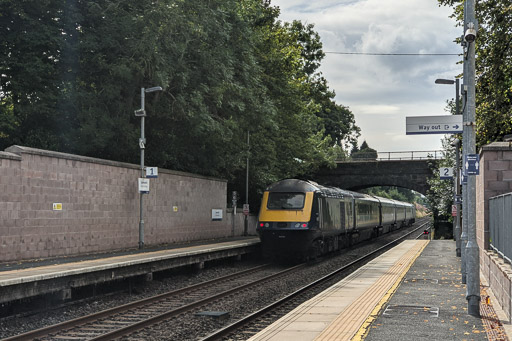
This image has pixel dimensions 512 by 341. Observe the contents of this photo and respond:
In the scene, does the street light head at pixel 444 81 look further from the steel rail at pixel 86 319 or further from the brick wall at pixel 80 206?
the steel rail at pixel 86 319

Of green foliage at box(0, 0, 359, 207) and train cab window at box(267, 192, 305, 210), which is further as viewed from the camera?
green foliage at box(0, 0, 359, 207)

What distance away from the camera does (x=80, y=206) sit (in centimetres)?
2042

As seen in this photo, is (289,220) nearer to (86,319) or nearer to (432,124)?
Result: (432,124)

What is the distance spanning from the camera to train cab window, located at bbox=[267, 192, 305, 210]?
23.6 metres

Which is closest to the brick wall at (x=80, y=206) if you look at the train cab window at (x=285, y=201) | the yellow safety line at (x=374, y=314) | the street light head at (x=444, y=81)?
the train cab window at (x=285, y=201)

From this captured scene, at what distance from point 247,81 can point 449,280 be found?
1747cm

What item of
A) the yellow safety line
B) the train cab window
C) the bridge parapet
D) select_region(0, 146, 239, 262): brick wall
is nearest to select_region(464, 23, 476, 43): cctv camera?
the yellow safety line

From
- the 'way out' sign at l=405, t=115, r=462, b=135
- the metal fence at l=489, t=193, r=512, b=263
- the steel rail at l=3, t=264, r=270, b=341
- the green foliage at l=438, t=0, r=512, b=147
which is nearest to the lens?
the steel rail at l=3, t=264, r=270, b=341

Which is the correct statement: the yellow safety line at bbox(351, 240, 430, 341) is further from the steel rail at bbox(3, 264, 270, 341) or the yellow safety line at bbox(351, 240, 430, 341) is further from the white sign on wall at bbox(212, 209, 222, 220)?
the white sign on wall at bbox(212, 209, 222, 220)

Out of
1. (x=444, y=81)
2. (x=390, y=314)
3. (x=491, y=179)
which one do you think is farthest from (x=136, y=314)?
(x=444, y=81)

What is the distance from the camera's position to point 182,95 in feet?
89.3

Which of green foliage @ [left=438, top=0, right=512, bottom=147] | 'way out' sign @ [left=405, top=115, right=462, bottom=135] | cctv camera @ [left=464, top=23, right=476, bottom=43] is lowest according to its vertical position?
'way out' sign @ [left=405, top=115, right=462, bottom=135]

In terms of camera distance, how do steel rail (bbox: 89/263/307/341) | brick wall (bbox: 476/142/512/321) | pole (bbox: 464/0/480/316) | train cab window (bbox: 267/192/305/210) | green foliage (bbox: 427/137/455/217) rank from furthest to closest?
1. green foliage (bbox: 427/137/455/217)
2. train cab window (bbox: 267/192/305/210)
3. brick wall (bbox: 476/142/512/321)
4. pole (bbox: 464/0/480/316)
5. steel rail (bbox: 89/263/307/341)

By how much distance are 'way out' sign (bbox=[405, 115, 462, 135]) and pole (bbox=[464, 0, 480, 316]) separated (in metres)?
0.59
